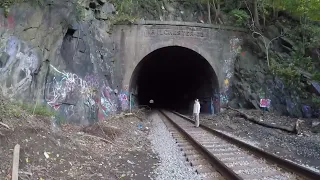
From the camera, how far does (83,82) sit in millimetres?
10859

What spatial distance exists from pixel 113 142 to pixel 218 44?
11.7 metres

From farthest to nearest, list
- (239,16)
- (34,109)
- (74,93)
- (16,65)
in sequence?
(239,16), (74,93), (16,65), (34,109)

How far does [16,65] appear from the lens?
25.3 ft

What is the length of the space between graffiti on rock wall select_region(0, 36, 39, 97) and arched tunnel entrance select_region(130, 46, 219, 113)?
10.3 m

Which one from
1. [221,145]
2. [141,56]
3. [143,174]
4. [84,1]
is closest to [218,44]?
[141,56]

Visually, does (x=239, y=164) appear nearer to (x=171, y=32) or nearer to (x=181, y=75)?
(x=171, y=32)

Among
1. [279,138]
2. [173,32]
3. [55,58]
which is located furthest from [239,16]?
[55,58]

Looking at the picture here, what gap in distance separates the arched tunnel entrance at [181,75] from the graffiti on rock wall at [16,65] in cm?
1034

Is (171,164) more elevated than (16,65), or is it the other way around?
(16,65)

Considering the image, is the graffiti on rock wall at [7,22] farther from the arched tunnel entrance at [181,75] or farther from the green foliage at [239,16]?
the green foliage at [239,16]

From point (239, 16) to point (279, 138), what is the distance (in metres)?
9.73

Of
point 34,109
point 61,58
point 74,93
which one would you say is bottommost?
point 34,109

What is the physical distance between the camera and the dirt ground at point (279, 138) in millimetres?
6895

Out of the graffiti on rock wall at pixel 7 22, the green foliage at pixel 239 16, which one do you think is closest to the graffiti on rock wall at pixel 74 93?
the graffiti on rock wall at pixel 7 22
